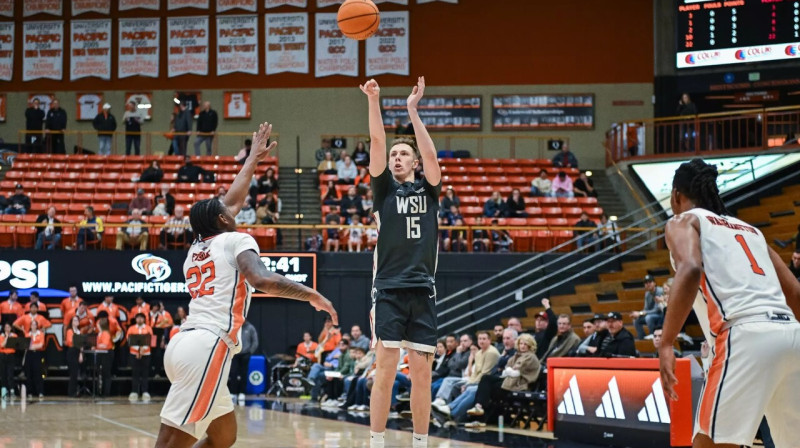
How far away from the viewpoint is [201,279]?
16.2 ft

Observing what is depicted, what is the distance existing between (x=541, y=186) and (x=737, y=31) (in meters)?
5.28

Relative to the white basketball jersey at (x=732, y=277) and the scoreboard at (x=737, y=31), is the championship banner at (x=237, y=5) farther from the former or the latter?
the white basketball jersey at (x=732, y=277)

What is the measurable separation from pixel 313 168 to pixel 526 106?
5.89 metres

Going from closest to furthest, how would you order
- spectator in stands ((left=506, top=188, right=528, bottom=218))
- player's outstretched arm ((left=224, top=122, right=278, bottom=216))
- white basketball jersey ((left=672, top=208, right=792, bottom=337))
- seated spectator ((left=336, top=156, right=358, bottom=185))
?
white basketball jersey ((left=672, top=208, right=792, bottom=337))
player's outstretched arm ((left=224, top=122, right=278, bottom=216))
spectator in stands ((left=506, top=188, right=528, bottom=218))
seated spectator ((left=336, top=156, right=358, bottom=185))

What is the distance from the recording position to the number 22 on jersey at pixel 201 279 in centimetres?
491

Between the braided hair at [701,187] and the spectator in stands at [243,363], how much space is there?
13479 millimetres

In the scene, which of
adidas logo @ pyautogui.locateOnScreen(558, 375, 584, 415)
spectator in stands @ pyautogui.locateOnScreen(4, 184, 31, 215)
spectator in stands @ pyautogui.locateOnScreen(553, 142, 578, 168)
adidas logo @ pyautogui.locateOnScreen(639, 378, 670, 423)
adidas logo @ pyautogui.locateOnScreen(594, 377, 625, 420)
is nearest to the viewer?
adidas logo @ pyautogui.locateOnScreen(639, 378, 670, 423)

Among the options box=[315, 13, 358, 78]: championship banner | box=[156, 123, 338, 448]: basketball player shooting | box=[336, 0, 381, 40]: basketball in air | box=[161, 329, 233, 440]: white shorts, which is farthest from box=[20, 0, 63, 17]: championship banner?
box=[161, 329, 233, 440]: white shorts

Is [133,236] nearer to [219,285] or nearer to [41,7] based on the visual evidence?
[41,7]

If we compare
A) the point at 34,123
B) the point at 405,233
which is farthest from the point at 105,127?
the point at 405,233

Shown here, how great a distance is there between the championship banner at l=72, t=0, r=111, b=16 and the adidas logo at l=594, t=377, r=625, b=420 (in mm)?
21305

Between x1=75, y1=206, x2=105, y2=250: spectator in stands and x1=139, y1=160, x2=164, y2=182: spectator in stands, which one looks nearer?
x1=75, y1=206, x2=105, y2=250: spectator in stands

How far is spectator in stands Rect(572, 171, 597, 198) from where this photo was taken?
22.1m

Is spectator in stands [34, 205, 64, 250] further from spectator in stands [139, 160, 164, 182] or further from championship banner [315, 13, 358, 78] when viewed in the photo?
championship banner [315, 13, 358, 78]
